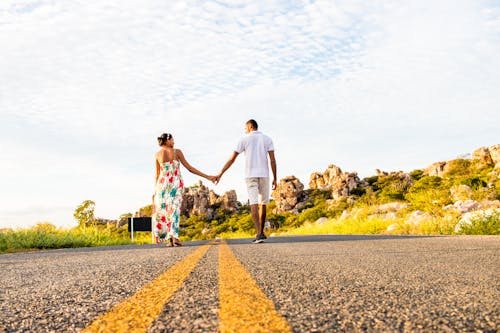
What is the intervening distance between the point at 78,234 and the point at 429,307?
45.6ft

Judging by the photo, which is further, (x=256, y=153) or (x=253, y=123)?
(x=253, y=123)

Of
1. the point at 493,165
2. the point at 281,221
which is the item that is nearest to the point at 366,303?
the point at 281,221

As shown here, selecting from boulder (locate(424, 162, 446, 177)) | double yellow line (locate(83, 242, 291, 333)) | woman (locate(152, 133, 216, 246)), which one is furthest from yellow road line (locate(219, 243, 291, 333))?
boulder (locate(424, 162, 446, 177))

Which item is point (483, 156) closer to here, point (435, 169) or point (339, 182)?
point (435, 169)

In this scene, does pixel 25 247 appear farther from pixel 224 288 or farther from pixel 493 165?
pixel 493 165

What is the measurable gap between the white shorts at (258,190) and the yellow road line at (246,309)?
252 inches

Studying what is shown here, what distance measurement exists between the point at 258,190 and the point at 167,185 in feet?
6.29

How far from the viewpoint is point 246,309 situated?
2.19 m

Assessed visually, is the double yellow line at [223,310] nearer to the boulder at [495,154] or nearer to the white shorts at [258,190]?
the white shorts at [258,190]

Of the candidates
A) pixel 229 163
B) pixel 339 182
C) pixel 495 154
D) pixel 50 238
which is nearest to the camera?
pixel 229 163

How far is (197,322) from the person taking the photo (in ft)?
6.46

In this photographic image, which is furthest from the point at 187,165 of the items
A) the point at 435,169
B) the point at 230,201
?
the point at 435,169

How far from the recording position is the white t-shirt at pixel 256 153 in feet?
32.5

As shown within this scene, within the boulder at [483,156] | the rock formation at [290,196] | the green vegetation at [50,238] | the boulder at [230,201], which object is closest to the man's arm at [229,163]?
the green vegetation at [50,238]
